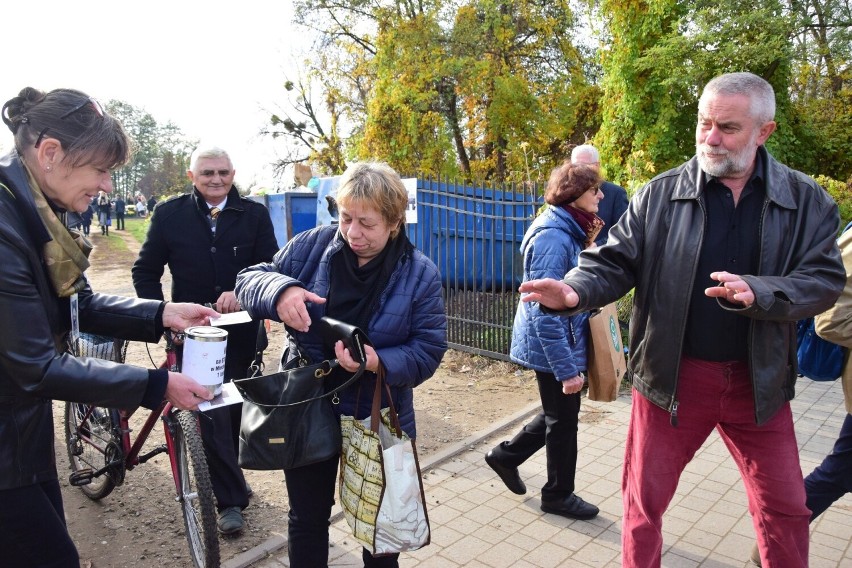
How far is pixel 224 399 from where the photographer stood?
230 cm

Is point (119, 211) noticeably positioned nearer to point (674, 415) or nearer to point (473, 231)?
point (473, 231)

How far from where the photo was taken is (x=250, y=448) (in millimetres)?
2236

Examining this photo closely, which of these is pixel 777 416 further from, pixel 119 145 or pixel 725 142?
pixel 119 145

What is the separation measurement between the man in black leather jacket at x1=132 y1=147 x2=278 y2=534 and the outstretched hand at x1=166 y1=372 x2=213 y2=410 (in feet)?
5.12

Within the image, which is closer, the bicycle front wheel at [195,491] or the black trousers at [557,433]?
the bicycle front wheel at [195,491]

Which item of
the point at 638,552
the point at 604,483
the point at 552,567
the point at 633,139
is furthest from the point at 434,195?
the point at 638,552

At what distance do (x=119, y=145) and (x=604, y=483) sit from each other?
341 centimetres

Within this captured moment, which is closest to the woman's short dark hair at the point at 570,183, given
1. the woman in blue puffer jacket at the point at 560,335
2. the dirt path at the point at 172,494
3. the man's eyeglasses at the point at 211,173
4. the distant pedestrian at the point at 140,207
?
the woman in blue puffer jacket at the point at 560,335

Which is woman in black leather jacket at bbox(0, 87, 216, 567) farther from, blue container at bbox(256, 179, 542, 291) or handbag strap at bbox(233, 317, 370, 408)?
blue container at bbox(256, 179, 542, 291)

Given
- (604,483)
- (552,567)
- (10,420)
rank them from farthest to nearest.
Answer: (604,483) → (552,567) → (10,420)

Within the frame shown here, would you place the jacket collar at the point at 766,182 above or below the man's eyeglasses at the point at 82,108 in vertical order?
below

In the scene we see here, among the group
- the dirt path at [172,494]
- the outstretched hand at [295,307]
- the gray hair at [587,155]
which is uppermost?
the gray hair at [587,155]

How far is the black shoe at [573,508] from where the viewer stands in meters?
3.64

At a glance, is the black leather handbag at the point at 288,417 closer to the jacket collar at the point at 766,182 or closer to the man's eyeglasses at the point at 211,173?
the jacket collar at the point at 766,182
